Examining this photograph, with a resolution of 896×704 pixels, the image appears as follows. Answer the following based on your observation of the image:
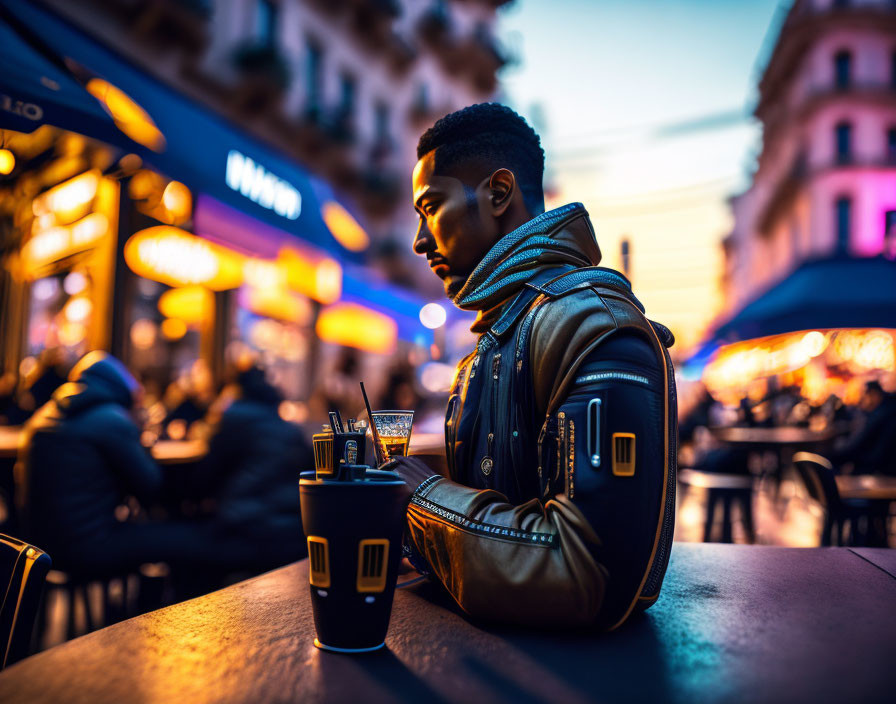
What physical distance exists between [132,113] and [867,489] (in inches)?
209

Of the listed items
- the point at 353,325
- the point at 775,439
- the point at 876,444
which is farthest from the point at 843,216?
the point at 876,444

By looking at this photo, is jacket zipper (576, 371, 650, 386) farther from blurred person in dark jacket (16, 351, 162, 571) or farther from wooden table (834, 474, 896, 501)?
wooden table (834, 474, 896, 501)

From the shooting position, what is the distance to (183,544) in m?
3.48

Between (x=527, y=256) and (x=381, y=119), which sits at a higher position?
(x=381, y=119)

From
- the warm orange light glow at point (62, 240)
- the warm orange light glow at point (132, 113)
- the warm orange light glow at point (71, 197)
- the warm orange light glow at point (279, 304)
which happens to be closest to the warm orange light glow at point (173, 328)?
the warm orange light glow at point (279, 304)

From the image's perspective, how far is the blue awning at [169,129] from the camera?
2.70 meters

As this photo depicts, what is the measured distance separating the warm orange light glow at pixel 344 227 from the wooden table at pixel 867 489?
4.68 meters

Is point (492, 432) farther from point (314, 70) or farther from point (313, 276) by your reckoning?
point (314, 70)

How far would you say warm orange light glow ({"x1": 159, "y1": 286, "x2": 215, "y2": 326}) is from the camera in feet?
33.0

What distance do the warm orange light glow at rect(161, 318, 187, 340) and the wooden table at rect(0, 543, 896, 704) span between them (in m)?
10.4

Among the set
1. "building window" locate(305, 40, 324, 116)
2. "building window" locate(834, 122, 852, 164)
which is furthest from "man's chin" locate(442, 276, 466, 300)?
"building window" locate(834, 122, 852, 164)

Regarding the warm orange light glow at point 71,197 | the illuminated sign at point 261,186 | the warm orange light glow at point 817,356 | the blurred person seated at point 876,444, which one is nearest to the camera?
the illuminated sign at point 261,186

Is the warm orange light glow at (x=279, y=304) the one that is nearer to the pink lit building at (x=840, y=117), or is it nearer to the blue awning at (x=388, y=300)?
the blue awning at (x=388, y=300)

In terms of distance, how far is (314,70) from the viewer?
14781 millimetres
